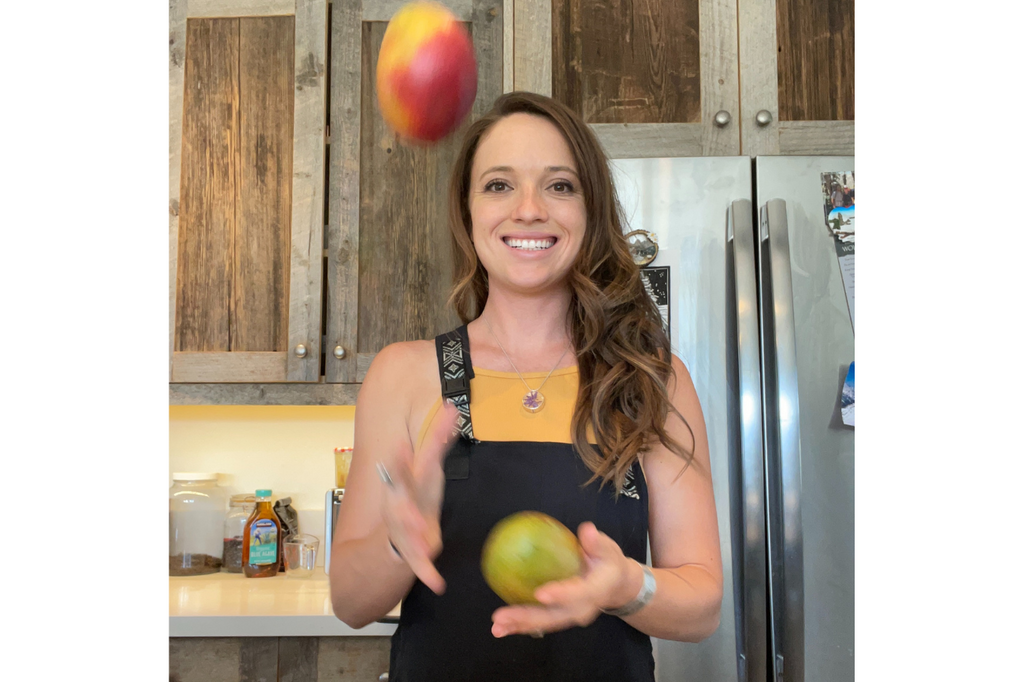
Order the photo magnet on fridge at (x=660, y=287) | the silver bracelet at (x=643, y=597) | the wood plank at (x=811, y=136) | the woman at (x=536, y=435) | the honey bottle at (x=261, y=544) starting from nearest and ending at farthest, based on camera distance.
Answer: the silver bracelet at (x=643, y=597), the woman at (x=536, y=435), the photo magnet on fridge at (x=660, y=287), the wood plank at (x=811, y=136), the honey bottle at (x=261, y=544)

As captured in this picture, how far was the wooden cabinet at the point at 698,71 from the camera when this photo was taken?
1.64m

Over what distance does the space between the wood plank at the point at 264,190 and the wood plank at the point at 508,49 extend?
525mm

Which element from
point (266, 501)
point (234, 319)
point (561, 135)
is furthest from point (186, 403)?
point (561, 135)

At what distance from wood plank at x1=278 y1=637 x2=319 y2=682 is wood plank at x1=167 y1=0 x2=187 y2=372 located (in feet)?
2.48

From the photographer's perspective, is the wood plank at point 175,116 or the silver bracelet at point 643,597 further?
the wood plank at point 175,116

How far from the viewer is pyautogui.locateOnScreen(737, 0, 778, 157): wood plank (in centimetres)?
163

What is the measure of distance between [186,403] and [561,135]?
1.20m

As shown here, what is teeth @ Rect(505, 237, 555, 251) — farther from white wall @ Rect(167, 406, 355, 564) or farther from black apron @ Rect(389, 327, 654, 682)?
white wall @ Rect(167, 406, 355, 564)

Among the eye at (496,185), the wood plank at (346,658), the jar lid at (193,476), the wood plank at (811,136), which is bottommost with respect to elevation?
the wood plank at (346,658)

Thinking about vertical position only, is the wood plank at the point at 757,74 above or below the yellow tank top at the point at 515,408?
above

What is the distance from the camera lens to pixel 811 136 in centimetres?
163

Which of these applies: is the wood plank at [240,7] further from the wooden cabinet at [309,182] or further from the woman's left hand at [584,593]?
the woman's left hand at [584,593]

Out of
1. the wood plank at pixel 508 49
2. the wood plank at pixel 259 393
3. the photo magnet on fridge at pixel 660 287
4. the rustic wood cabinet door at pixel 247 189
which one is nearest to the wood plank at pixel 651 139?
the wood plank at pixel 508 49
